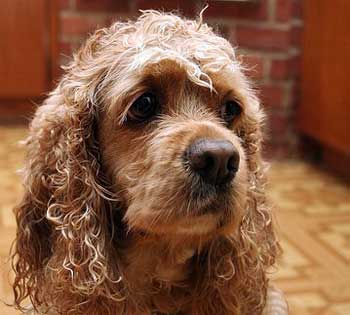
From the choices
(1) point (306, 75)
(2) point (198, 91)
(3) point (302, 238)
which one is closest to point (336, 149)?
(1) point (306, 75)

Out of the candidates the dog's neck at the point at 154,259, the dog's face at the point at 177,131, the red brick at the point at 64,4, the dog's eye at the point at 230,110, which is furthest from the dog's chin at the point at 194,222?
the red brick at the point at 64,4

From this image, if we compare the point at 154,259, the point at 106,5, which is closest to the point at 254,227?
the point at 154,259

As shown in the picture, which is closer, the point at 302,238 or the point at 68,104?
the point at 68,104

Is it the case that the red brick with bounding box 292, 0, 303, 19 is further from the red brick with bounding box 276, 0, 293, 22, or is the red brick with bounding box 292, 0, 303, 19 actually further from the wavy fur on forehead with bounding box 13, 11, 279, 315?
the wavy fur on forehead with bounding box 13, 11, 279, 315

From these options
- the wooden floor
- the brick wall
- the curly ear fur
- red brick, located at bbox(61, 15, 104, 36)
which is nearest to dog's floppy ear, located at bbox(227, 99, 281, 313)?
the curly ear fur

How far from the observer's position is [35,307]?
1280mm

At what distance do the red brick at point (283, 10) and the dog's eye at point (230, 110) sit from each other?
6.08 ft

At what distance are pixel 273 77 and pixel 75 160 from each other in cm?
202

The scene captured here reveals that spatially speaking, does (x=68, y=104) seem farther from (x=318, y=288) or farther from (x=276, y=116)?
(x=276, y=116)

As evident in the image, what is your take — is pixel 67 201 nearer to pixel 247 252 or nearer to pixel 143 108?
pixel 143 108

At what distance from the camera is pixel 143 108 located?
46.5 inches

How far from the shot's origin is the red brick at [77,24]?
9.98 ft

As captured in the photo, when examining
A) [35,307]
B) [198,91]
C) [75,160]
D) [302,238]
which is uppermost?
[198,91]

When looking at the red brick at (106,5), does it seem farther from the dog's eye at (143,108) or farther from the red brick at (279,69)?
the dog's eye at (143,108)
